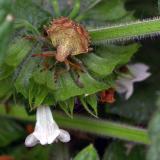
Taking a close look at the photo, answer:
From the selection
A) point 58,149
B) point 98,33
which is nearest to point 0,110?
point 58,149

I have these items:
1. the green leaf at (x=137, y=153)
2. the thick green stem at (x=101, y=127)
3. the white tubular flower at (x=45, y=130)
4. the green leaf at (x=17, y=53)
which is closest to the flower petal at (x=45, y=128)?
the white tubular flower at (x=45, y=130)

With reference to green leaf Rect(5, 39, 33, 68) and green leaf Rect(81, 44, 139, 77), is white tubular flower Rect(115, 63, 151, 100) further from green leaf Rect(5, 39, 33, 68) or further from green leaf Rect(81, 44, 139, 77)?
green leaf Rect(5, 39, 33, 68)

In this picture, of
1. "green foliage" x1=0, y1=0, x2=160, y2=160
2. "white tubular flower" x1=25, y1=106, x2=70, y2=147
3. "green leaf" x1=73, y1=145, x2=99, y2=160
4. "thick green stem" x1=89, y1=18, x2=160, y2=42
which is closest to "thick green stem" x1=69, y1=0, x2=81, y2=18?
"green foliage" x1=0, y1=0, x2=160, y2=160

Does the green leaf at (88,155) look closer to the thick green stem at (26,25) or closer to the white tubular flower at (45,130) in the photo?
the white tubular flower at (45,130)

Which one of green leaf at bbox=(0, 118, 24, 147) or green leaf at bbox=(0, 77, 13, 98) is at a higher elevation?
green leaf at bbox=(0, 77, 13, 98)

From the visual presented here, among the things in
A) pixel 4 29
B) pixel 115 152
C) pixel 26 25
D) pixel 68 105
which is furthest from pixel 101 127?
pixel 4 29

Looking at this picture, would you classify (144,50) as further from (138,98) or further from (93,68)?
(93,68)

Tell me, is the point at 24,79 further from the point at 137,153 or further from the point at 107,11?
the point at 137,153
